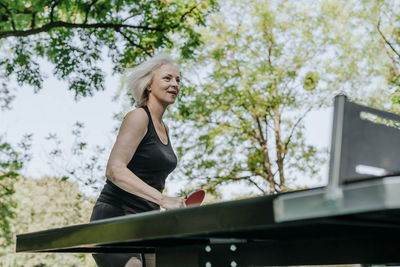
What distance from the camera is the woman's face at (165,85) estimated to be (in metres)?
2.88

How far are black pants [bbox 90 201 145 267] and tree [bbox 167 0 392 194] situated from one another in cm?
1321

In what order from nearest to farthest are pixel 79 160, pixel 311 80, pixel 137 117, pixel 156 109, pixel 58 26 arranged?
1. pixel 137 117
2. pixel 156 109
3. pixel 58 26
4. pixel 79 160
5. pixel 311 80

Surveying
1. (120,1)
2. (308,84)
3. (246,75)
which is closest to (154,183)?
(120,1)

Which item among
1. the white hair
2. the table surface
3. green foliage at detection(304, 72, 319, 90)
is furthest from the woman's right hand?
green foliage at detection(304, 72, 319, 90)

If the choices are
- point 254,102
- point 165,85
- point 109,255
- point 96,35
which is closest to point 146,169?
point 109,255

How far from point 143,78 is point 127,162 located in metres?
0.79

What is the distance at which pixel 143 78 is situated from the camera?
Result: 297 centimetres

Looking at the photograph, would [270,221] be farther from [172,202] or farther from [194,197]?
[194,197]

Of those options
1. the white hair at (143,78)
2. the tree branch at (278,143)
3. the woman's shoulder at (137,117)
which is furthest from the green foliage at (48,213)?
the woman's shoulder at (137,117)

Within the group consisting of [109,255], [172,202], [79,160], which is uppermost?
[79,160]

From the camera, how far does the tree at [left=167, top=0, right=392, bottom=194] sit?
15.9 metres

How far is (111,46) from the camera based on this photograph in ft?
30.9

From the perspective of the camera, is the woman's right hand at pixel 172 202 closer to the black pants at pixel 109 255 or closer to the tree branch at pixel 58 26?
the black pants at pixel 109 255

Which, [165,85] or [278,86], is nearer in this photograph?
[165,85]
